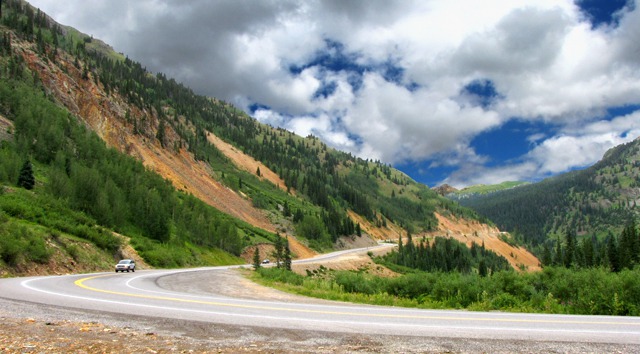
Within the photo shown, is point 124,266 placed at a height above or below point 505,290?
above

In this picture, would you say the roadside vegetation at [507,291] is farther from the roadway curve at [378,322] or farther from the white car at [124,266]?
the white car at [124,266]

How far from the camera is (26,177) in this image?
4969cm

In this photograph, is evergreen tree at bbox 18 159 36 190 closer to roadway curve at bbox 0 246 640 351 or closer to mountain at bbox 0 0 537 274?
mountain at bbox 0 0 537 274

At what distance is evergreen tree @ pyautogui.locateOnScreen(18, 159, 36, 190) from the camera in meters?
49.1

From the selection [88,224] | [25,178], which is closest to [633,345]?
[88,224]

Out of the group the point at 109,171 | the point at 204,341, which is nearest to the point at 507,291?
the point at 204,341

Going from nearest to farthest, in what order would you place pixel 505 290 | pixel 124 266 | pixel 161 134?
pixel 505 290 < pixel 124 266 < pixel 161 134

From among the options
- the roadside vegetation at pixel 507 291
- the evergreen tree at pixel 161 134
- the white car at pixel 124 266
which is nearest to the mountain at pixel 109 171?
the evergreen tree at pixel 161 134

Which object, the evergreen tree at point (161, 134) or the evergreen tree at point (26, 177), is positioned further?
the evergreen tree at point (161, 134)

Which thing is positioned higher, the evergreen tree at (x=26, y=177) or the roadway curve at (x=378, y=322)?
the evergreen tree at (x=26, y=177)

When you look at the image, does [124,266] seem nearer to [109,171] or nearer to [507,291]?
[109,171]

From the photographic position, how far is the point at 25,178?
49625 millimetres

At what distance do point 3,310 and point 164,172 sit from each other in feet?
302

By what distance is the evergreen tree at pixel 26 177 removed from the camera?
49062 mm
